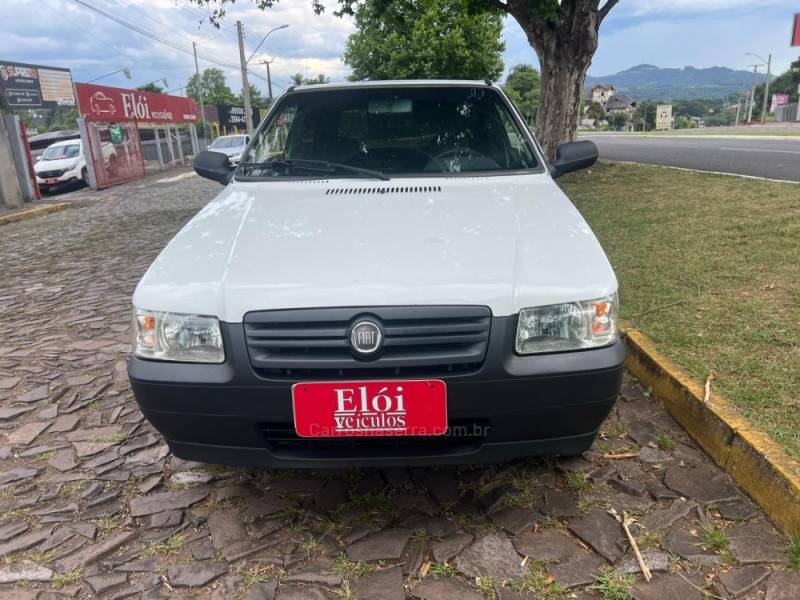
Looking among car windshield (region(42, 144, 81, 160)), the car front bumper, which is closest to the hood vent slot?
the car front bumper

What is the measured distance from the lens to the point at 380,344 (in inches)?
77.9

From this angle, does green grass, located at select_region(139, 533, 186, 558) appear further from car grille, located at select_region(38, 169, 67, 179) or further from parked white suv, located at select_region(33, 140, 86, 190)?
car grille, located at select_region(38, 169, 67, 179)

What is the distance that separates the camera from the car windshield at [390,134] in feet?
10.9

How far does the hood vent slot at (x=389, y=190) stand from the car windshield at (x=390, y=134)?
23 cm

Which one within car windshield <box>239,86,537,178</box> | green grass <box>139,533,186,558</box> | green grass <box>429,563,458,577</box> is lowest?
green grass <box>429,563,458,577</box>

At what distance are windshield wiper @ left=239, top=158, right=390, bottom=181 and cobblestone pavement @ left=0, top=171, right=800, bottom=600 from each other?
1.50 metres

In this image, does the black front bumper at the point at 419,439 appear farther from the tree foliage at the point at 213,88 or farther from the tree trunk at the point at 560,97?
the tree foliage at the point at 213,88

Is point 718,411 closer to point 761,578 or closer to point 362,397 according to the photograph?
point 761,578

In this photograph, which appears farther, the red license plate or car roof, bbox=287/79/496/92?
car roof, bbox=287/79/496/92

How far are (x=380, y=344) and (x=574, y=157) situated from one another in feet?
7.13

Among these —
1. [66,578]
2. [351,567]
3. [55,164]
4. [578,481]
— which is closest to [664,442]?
[578,481]

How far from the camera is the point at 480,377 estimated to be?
2.00 metres

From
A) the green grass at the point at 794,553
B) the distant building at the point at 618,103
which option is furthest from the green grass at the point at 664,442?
the distant building at the point at 618,103

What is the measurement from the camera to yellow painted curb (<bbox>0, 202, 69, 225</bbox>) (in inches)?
467
